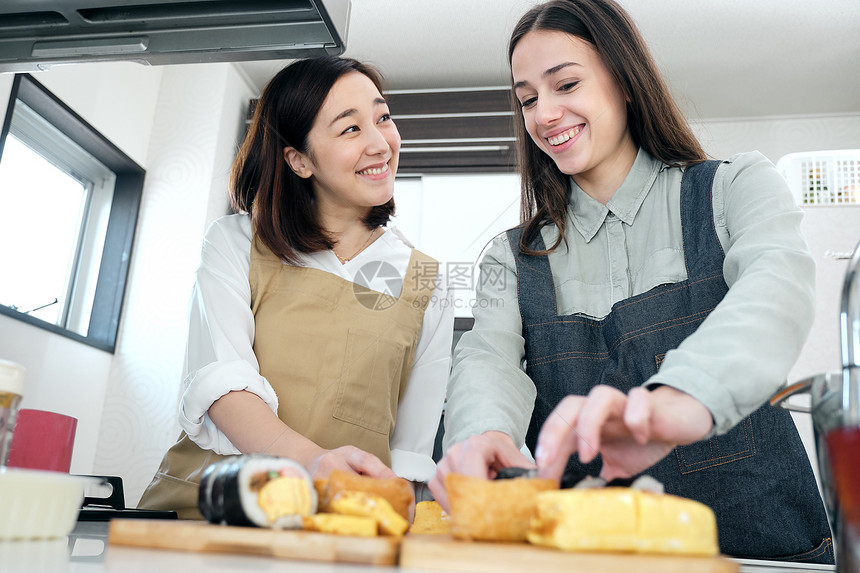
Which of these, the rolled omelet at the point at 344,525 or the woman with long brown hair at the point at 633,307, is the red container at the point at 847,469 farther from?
the rolled omelet at the point at 344,525

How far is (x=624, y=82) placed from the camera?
3.05 ft

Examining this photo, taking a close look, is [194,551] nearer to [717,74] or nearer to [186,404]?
[186,404]

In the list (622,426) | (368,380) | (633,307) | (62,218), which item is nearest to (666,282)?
(633,307)

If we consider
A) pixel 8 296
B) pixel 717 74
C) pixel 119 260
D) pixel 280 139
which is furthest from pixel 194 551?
pixel 717 74

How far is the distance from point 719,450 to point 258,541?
0.54 metres

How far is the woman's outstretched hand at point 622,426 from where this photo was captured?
475mm

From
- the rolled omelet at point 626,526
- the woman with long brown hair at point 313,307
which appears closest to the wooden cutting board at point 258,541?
the rolled omelet at point 626,526

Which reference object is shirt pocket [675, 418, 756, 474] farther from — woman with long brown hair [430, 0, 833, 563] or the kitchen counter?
the kitchen counter

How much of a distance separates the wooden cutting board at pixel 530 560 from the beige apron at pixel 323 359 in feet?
2.05

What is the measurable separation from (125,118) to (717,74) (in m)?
1.98

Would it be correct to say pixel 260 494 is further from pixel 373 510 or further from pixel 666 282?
pixel 666 282

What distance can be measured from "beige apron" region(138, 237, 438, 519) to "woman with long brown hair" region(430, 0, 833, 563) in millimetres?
232

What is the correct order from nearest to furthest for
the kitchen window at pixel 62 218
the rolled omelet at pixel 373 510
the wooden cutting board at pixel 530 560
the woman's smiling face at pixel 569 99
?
the wooden cutting board at pixel 530 560 → the rolled omelet at pixel 373 510 → the woman's smiling face at pixel 569 99 → the kitchen window at pixel 62 218

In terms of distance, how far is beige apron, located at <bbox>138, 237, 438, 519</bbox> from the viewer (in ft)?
3.37
